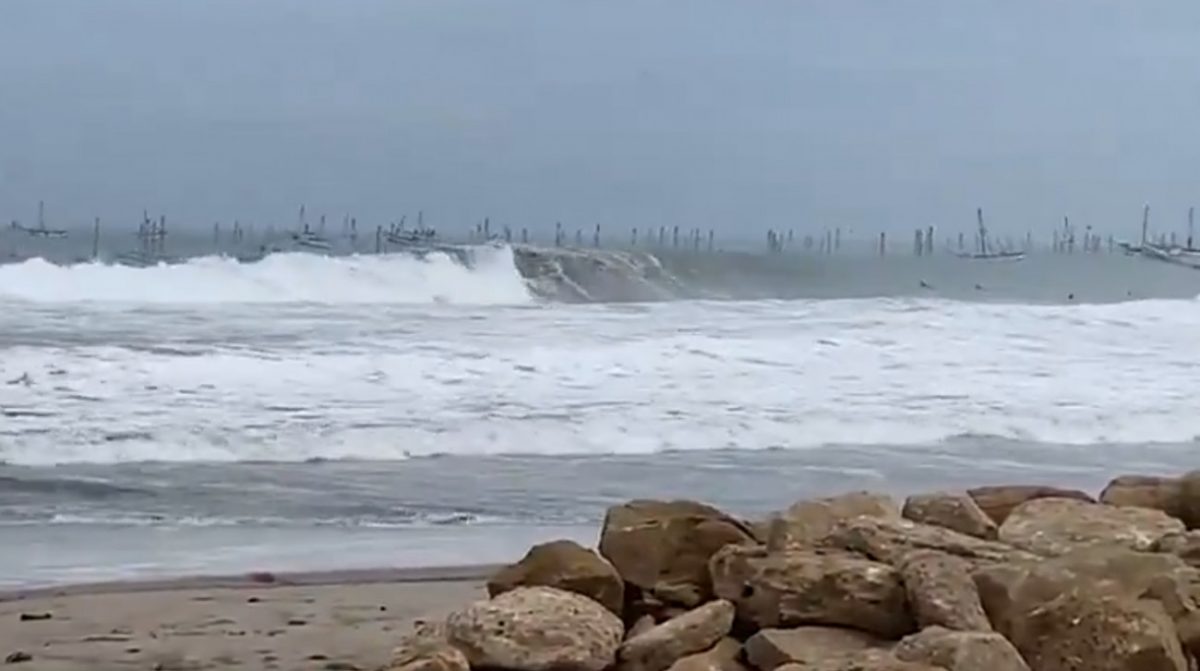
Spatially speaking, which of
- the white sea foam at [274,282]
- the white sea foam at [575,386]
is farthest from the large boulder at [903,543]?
the white sea foam at [274,282]

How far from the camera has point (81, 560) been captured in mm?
6629

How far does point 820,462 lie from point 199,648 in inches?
228

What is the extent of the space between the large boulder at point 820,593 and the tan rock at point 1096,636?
0.32m

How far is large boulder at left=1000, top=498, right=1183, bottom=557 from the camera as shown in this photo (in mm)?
4285

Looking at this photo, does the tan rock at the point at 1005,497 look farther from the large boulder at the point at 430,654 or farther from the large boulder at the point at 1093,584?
the large boulder at the point at 430,654

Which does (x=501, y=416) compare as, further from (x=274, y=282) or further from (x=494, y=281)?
(x=494, y=281)

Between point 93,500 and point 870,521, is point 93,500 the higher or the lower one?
the lower one

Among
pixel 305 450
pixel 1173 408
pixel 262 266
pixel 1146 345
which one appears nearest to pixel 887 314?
pixel 1146 345

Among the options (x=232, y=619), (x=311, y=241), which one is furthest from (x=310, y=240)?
(x=232, y=619)

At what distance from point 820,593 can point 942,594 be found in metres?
0.32

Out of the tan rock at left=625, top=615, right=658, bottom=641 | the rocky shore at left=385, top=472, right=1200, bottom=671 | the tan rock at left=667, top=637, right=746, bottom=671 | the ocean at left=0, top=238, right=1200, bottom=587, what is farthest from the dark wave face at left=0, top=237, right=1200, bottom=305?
the tan rock at left=667, top=637, right=746, bottom=671

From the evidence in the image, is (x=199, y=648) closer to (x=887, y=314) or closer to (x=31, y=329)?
(x=31, y=329)

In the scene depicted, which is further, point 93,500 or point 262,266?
point 262,266

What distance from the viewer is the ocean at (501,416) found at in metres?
7.64
